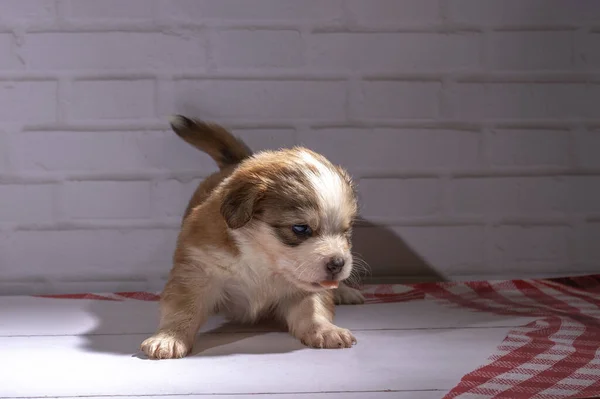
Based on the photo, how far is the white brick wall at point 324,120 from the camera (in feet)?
9.08

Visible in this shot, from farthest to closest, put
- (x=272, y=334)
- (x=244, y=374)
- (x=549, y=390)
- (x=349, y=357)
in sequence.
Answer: (x=272, y=334)
(x=349, y=357)
(x=244, y=374)
(x=549, y=390)

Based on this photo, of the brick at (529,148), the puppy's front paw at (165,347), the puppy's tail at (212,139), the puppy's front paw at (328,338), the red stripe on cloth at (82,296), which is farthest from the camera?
the brick at (529,148)

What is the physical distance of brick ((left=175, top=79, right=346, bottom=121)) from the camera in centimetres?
280

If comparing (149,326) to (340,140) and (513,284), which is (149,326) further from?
(513,284)

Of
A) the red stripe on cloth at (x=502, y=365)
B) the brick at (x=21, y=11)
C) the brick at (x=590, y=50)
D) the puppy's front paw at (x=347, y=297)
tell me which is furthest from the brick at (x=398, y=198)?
the brick at (x=21, y=11)

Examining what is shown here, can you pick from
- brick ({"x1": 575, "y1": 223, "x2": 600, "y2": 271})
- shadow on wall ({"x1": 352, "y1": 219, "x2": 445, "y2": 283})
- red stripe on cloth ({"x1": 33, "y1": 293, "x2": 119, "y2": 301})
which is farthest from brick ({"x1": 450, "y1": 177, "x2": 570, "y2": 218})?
red stripe on cloth ({"x1": 33, "y1": 293, "x2": 119, "y2": 301})

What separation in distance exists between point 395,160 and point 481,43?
54cm

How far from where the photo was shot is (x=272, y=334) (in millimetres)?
2189

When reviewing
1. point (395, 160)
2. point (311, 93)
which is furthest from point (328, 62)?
point (395, 160)

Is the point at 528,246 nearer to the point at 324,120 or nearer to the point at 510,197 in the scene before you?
the point at 510,197

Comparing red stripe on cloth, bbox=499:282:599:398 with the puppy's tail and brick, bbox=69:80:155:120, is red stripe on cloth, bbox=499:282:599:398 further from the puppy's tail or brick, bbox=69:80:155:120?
brick, bbox=69:80:155:120

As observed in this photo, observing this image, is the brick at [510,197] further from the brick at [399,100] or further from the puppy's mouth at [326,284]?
the puppy's mouth at [326,284]

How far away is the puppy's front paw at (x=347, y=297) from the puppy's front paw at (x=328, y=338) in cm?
57

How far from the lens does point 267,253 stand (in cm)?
201
